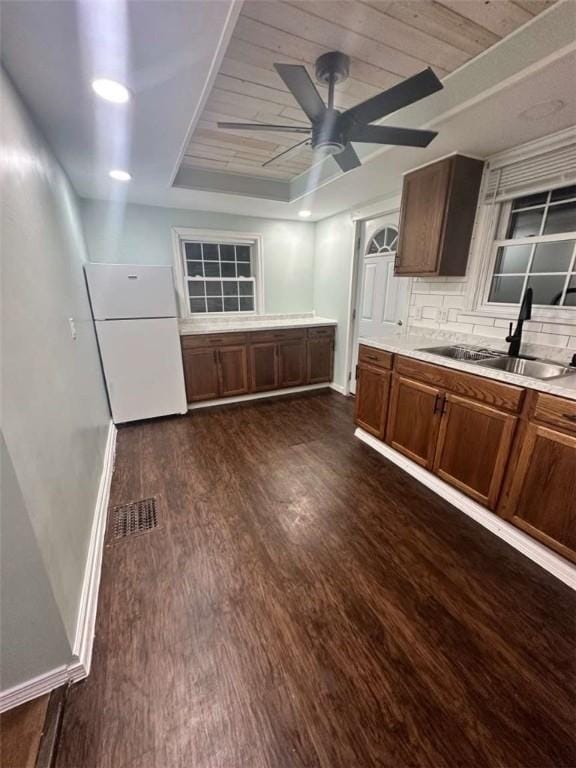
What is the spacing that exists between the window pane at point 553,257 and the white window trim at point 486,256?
0.17m

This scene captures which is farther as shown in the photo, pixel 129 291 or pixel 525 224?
pixel 129 291

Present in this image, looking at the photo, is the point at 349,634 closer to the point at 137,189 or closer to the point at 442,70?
the point at 442,70

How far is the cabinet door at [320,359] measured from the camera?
4109mm

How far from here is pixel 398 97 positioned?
4.27 ft

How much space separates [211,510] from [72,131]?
2412 mm

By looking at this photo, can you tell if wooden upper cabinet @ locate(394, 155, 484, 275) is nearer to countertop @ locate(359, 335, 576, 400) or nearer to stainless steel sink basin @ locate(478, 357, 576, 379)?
countertop @ locate(359, 335, 576, 400)

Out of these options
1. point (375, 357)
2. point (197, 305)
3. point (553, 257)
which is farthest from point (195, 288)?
point (553, 257)

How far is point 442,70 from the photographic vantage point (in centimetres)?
159

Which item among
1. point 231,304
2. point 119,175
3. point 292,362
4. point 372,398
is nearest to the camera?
point 119,175

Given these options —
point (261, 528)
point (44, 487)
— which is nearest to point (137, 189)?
point (44, 487)

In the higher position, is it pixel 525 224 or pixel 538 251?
pixel 525 224

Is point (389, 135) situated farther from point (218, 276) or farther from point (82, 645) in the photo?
point (218, 276)

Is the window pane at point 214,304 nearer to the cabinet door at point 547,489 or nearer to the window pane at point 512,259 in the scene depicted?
the window pane at point 512,259

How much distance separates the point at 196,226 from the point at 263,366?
5.98ft
